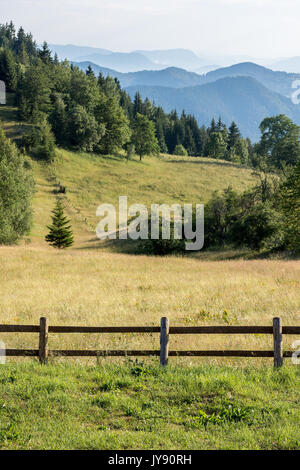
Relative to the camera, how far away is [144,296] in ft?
62.3

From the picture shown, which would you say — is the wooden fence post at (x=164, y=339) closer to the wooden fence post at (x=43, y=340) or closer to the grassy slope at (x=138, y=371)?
the grassy slope at (x=138, y=371)

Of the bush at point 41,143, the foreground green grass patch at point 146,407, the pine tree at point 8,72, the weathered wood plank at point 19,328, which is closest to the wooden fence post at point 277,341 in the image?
the foreground green grass patch at point 146,407

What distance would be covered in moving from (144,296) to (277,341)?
10.3 m

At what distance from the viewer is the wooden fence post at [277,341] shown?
30.0ft

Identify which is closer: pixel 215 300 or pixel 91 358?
pixel 91 358

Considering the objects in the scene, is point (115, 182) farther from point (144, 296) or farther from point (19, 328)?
point (19, 328)

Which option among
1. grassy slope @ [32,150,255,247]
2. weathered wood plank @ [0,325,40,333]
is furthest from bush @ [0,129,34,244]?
weathered wood plank @ [0,325,40,333]

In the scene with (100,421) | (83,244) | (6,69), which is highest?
(6,69)

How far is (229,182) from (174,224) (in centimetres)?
4521

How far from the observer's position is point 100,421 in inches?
287

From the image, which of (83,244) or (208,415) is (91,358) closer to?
(208,415)

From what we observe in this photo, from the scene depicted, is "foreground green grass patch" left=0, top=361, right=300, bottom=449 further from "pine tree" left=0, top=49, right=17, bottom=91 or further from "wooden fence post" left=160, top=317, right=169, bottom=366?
"pine tree" left=0, top=49, right=17, bottom=91

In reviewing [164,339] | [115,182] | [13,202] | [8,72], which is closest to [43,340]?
[164,339]
